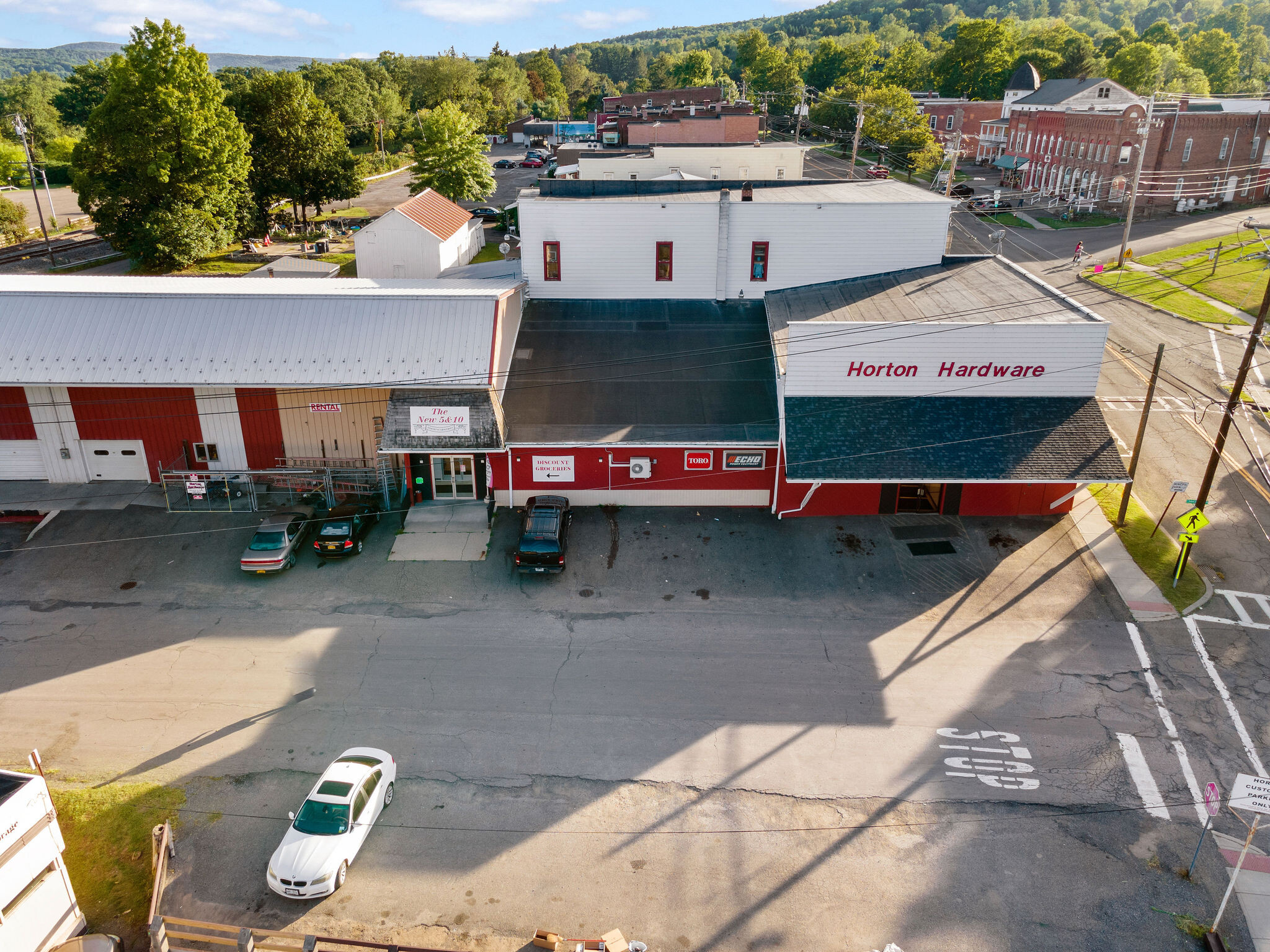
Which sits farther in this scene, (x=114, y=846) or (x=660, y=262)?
(x=660, y=262)

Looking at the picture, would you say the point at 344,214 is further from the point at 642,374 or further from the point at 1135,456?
the point at 1135,456

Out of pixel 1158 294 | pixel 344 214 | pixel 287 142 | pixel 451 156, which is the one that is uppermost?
pixel 287 142

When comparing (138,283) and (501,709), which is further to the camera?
(138,283)

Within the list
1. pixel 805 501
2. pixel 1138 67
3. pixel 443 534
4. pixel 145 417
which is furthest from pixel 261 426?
pixel 1138 67

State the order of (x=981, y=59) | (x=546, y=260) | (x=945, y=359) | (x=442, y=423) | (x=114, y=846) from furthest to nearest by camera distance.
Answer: (x=981, y=59)
(x=546, y=260)
(x=945, y=359)
(x=442, y=423)
(x=114, y=846)

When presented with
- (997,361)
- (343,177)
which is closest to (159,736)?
(997,361)

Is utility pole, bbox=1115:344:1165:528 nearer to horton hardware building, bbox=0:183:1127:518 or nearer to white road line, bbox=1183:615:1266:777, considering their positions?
horton hardware building, bbox=0:183:1127:518

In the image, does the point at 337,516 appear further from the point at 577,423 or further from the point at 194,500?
the point at 577,423
